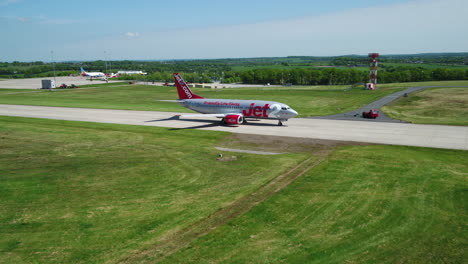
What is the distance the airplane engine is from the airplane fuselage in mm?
1416

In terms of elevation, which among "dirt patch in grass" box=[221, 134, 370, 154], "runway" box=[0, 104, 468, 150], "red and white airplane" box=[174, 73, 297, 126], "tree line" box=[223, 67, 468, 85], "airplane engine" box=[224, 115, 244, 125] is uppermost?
"tree line" box=[223, 67, 468, 85]

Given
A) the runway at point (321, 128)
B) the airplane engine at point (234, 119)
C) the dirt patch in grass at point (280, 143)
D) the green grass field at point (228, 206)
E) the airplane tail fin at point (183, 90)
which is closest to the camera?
the green grass field at point (228, 206)

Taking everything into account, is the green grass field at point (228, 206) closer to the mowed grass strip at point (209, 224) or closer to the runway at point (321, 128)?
the mowed grass strip at point (209, 224)

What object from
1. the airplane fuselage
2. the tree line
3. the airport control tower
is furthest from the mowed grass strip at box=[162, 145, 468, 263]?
the tree line

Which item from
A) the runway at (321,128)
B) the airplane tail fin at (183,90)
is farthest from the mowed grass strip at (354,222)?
the airplane tail fin at (183,90)

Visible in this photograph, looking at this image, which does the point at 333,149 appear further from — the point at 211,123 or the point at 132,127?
the point at 132,127

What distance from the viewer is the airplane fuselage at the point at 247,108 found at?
58594 mm

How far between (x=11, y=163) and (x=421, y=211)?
1598 inches

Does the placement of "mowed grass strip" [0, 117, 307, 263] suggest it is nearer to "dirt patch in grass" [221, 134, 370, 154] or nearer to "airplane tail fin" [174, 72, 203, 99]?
"dirt patch in grass" [221, 134, 370, 154]

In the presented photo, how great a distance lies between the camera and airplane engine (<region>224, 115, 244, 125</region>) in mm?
59844

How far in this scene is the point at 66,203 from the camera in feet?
88.7

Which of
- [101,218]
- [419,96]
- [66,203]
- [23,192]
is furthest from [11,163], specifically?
[419,96]

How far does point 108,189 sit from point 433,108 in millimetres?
74826

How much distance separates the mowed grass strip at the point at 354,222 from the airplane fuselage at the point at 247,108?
24.6 meters
